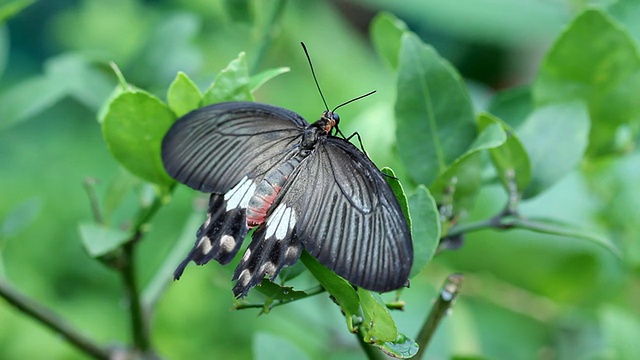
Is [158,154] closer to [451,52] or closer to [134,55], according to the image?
[134,55]

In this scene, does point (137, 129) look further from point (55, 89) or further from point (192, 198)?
point (192, 198)

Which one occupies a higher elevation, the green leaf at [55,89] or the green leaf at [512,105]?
the green leaf at [512,105]

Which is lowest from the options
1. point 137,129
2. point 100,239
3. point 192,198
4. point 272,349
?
point 192,198

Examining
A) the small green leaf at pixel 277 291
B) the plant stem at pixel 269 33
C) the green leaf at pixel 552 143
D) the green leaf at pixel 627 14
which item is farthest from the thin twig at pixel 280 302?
the green leaf at pixel 627 14

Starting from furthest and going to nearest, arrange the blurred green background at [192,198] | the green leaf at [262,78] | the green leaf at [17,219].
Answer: the blurred green background at [192,198]
the green leaf at [17,219]
the green leaf at [262,78]

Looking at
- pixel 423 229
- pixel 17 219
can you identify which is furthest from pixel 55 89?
pixel 423 229

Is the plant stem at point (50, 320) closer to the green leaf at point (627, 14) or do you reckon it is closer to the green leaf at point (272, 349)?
the green leaf at point (272, 349)
